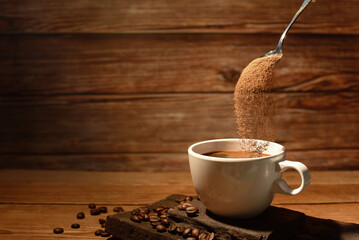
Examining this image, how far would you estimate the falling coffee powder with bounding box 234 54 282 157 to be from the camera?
814 millimetres

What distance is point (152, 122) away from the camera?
1.41m

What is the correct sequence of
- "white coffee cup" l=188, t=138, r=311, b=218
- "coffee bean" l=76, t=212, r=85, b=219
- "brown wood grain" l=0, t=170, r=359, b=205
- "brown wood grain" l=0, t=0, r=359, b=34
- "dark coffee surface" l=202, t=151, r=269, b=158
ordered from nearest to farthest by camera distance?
"white coffee cup" l=188, t=138, r=311, b=218 → "dark coffee surface" l=202, t=151, r=269, b=158 → "coffee bean" l=76, t=212, r=85, b=219 → "brown wood grain" l=0, t=170, r=359, b=205 → "brown wood grain" l=0, t=0, r=359, b=34

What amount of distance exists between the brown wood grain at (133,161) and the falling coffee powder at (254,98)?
2.04ft

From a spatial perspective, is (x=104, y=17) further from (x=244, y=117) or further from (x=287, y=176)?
(x=287, y=176)

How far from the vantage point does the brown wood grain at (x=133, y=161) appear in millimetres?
1424

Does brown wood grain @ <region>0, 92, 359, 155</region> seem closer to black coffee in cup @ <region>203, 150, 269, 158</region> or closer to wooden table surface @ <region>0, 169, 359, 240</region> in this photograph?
wooden table surface @ <region>0, 169, 359, 240</region>

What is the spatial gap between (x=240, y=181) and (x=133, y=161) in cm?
77

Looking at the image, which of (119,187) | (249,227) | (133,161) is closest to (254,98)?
(249,227)

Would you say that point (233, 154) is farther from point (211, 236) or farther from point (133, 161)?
point (133, 161)

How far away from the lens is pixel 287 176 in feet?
4.30

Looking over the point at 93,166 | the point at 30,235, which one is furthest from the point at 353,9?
the point at 30,235

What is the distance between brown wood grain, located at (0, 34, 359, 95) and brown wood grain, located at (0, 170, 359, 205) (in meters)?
0.32

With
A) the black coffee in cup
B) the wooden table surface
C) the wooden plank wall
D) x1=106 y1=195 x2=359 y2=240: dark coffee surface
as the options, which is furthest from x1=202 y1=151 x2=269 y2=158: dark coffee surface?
the wooden plank wall

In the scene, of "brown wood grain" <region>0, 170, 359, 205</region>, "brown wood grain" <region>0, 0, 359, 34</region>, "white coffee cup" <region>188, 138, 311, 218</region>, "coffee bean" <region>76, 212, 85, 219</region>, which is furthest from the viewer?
"brown wood grain" <region>0, 0, 359, 34</region>
